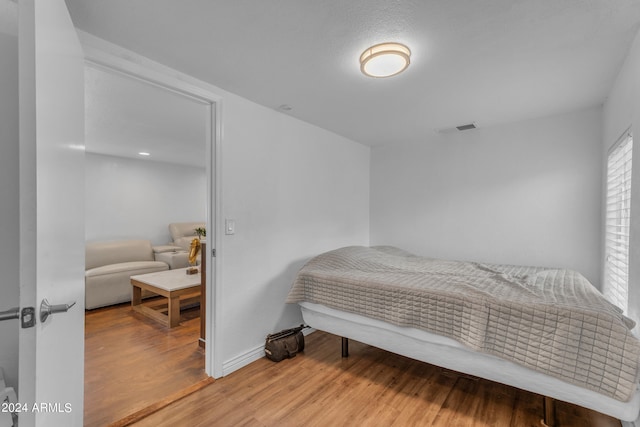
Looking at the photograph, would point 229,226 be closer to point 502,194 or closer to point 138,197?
point 502,194

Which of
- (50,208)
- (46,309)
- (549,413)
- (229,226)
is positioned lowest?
(549,413)

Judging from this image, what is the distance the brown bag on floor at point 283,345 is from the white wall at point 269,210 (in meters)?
0.12

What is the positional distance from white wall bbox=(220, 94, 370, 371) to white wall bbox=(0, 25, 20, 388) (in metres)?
1.18

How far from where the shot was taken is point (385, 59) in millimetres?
1645

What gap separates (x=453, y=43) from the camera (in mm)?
1589

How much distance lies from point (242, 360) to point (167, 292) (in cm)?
133

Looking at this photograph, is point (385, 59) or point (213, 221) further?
point (213, 221)

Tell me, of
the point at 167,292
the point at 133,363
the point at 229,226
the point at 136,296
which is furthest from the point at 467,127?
the point at 136,296

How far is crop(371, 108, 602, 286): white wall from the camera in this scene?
264 centimetres

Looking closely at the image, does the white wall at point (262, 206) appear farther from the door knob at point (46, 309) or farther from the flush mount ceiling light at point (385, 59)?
the door knob at point (46, 309)

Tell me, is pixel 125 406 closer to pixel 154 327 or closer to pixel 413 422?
pixel 154 327

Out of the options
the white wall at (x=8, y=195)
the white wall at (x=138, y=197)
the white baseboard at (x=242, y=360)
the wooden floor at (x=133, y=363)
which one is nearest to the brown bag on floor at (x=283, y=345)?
the white baseboard at (x=242, y=360)

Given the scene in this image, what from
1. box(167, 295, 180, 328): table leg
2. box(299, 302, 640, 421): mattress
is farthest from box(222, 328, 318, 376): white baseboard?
box(167, 295, 180, 328): table leg

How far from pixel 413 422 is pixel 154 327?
2.75m
